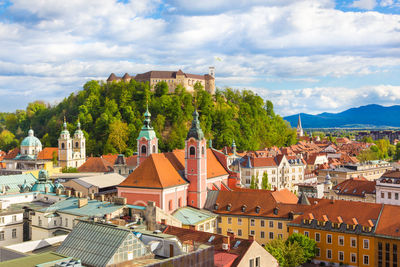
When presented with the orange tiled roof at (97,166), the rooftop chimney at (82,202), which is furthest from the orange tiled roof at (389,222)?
the orange tiled roof at (97,166)

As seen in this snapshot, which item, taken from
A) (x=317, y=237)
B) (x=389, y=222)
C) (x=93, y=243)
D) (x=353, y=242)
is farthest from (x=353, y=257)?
(x=93, y=243)

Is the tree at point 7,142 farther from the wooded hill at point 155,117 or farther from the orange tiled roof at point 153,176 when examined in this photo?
the orange tiled roof at point 153,176

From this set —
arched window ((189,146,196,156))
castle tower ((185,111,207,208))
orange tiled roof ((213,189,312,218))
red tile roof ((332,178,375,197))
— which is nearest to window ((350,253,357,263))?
orange tiled roof ((213,189,312,218))

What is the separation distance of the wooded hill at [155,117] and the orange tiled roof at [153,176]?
168 feet

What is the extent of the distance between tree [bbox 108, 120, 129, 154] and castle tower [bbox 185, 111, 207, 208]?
171ft

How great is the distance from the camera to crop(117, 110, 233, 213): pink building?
4591 centimetres

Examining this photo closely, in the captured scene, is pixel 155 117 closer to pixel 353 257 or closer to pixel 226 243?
pixel 353 257

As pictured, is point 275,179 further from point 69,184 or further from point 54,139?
point 54,139

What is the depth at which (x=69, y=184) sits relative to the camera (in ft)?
197

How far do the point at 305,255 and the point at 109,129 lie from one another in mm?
70999

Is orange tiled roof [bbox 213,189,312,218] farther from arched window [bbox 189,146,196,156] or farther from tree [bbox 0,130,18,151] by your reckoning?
tree [bbox 0,130,18,151]

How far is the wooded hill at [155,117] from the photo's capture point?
103 m

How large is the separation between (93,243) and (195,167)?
26848 mm

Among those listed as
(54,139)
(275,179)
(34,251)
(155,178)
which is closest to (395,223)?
(155,178)
